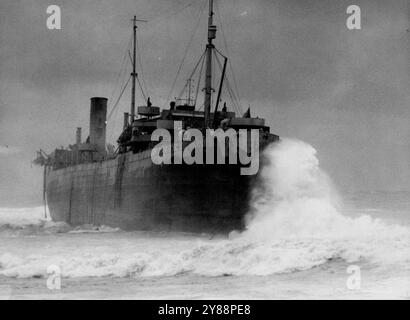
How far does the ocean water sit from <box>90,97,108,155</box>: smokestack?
1619 centimetres

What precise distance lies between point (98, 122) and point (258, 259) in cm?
2645

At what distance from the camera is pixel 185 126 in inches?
1013

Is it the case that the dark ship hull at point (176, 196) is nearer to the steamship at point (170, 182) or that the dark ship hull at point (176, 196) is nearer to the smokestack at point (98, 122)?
the steamship at point (170, 182)

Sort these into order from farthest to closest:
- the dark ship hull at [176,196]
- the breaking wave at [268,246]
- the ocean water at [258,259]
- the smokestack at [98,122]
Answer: the smokestack at [98,122], the dark ship hull at [176,196], the breaking wave at [268,246], the ocean water at [258,259]

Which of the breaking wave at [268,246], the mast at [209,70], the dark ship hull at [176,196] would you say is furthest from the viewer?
the mast at [209,70]

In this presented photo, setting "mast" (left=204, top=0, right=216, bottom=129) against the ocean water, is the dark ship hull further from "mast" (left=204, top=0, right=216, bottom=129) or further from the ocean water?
"mast" (left=204, top=0, right=216, bottom=129)

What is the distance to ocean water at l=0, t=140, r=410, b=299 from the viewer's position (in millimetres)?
11672

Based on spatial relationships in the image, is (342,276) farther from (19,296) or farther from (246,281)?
(19,296)

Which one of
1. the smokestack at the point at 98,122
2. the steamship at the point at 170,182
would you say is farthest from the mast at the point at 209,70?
the smokestack at the point at 98,122

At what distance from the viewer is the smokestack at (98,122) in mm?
39156

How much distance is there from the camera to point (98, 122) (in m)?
39.4

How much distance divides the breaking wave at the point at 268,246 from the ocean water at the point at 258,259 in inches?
1.5

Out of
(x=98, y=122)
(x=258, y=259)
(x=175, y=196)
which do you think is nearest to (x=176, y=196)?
(x=175, y=196)
